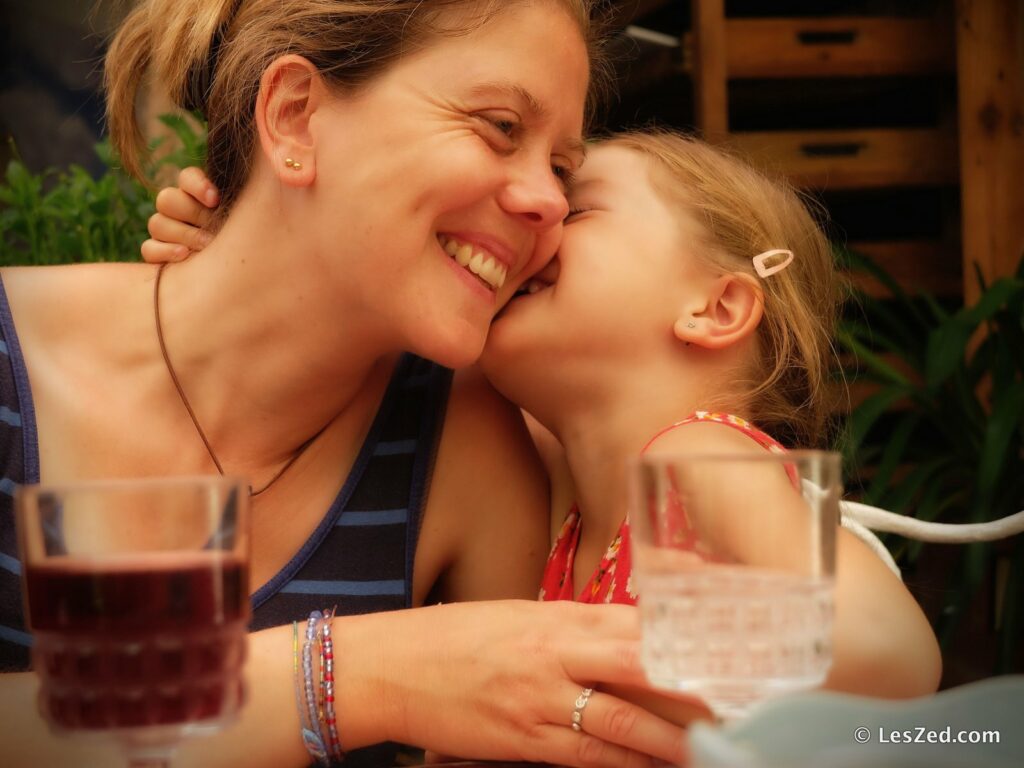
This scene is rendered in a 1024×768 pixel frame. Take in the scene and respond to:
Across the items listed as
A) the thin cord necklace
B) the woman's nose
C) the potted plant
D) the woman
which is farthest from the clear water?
the potted plant

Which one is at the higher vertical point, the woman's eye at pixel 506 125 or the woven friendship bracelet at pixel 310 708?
Answer: the woman's eye at pixel 506 125

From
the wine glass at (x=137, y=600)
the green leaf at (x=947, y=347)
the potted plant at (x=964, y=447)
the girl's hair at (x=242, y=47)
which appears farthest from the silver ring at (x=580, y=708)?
the green leaf at (x=947, y=347)

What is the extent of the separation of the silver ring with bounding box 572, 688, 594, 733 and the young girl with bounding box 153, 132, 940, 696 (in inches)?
18.0

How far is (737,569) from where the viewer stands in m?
0.90

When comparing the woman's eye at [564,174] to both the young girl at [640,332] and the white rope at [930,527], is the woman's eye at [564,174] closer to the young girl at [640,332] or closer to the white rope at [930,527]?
the young girl at [640,332]

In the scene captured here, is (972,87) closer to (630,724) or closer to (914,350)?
(914,350)

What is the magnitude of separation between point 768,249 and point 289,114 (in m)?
0.84

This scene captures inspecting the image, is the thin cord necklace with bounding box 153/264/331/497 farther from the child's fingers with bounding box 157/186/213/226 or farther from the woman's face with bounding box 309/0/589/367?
the woman's face with bounding box 309/0/589/367

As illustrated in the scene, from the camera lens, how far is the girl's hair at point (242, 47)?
6.03 feet

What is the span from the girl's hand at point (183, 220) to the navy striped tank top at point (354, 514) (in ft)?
0.95

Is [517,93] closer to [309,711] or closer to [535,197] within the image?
[535,197]

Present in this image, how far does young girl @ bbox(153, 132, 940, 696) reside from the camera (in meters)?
1.92

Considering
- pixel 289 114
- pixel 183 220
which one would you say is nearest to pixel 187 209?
pixel 183 220

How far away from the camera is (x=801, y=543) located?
904 millimetres
